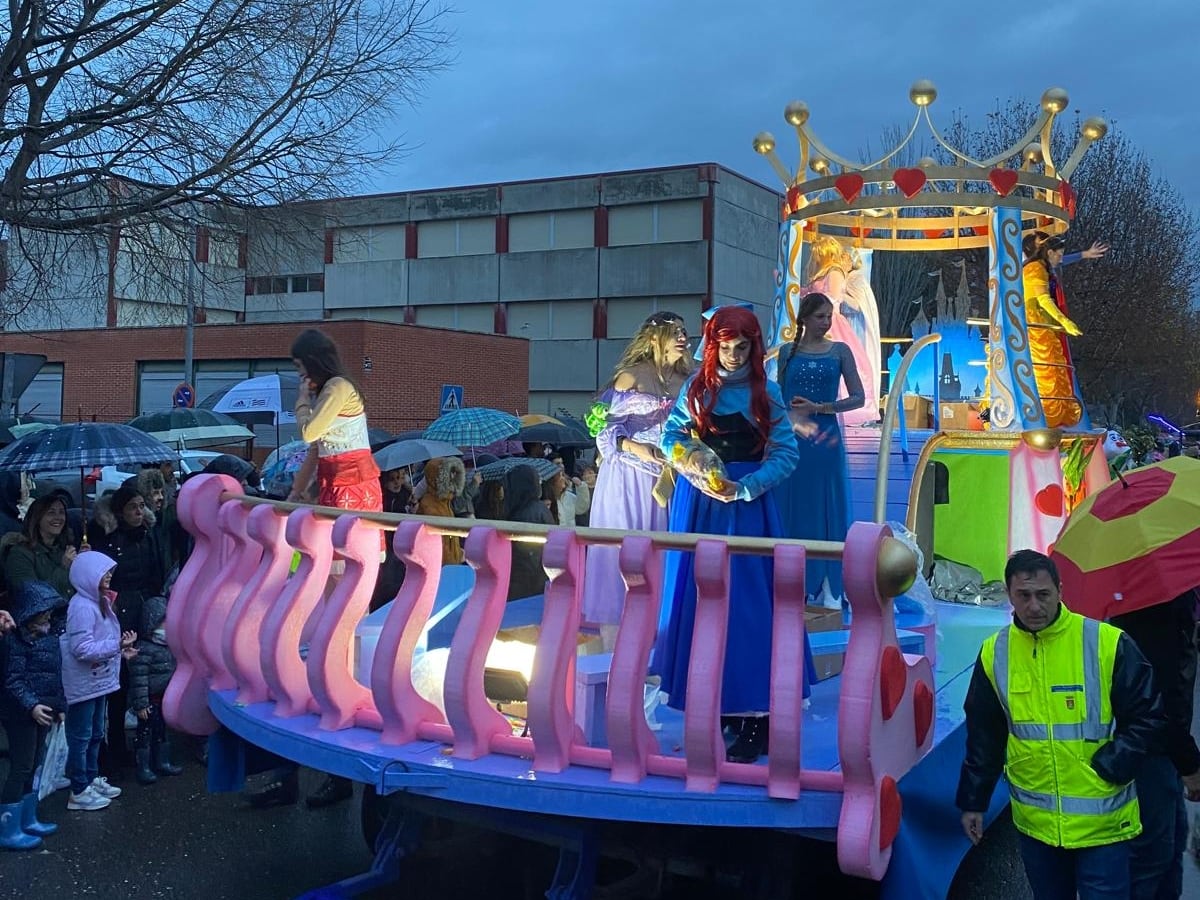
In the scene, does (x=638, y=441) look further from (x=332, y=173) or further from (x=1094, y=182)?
(x=1094, y=182)

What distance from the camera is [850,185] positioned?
26.0 ft

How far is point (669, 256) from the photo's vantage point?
132 feet

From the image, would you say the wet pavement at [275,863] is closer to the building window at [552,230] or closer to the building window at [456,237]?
the building window at [552,230]

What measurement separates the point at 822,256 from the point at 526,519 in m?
3.33

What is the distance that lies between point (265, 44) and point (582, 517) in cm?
735

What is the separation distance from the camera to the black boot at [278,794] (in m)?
6.19

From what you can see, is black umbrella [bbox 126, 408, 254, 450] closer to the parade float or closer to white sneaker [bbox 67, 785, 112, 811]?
white sneaker [bbox 67, 785, 112, 811]

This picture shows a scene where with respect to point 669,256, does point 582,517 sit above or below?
below

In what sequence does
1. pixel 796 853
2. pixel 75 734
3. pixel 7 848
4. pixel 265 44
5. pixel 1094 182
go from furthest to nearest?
pixel 1094 182 < pixel 265 44 < pixel 75 734 < pixel 7 848 < pixel 796 853

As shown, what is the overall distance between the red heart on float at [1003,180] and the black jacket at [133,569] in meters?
5.88

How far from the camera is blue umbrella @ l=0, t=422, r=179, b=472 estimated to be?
27.0ft

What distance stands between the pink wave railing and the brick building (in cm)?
2515

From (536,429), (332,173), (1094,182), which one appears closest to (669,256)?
(1094,182)

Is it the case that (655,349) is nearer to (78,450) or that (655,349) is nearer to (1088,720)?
(1088,720)
